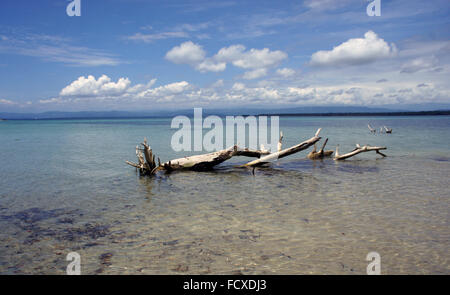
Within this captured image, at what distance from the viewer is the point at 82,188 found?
43.6 feet

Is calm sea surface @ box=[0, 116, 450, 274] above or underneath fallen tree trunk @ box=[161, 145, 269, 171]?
underneath

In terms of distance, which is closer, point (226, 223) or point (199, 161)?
point (226, 223)

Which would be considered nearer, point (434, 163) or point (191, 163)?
point (191, 163)

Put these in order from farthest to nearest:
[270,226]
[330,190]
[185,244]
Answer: [330,190]
[270,226]
[185,244]

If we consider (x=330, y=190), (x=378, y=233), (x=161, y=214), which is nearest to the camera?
(x=378, y=233)

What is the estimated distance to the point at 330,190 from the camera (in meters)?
12.5

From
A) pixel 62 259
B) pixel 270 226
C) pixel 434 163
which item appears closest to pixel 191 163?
pixel 270 226

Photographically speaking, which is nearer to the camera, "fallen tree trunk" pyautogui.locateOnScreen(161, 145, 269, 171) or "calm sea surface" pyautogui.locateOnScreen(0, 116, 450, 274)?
"calm sea surface" pyautogui.locateOnScreen(0, 116, 450, 274)

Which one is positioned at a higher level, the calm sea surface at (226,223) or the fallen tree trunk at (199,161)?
the fallen tree trunk at (199,161)

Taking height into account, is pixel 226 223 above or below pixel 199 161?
below

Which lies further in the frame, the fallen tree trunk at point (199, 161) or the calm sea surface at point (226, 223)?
the fallen tree trunk at point (199, 161)

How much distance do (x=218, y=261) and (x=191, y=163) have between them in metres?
11.0
